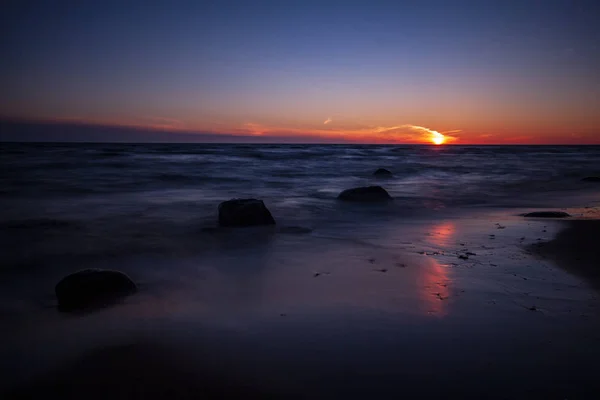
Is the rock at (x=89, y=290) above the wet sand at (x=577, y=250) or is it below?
below

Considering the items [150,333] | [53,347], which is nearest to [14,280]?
[53,347]

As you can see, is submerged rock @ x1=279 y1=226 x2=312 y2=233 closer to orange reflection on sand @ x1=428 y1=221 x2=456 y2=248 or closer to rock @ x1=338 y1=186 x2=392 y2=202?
orange reflection on sand @ x1=428 y1=221 x2=456 y2=248

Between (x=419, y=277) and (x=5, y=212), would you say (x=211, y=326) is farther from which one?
(x=5, y=212)

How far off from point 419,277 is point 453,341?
168 cm

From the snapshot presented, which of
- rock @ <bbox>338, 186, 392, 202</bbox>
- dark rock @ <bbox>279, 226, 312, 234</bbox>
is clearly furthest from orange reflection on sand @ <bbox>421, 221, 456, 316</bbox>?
rock @ <bbox>338, 186, 392, 202</bbox>

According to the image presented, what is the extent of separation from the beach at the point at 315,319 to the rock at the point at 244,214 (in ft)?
3.27

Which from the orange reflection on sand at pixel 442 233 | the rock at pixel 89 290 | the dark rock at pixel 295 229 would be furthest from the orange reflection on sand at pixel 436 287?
the rock at pixel 89 290

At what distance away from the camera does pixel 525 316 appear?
12.7 feet

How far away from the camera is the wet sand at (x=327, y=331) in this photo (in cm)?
289

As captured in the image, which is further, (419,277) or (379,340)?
(419,277)

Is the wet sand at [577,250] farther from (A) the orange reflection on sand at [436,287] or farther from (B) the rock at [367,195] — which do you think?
(B) the rock at [367,195]

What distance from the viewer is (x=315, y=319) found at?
3.94 m

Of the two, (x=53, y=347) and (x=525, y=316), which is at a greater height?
(x=525, y=316)

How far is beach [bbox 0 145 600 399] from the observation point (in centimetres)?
292
